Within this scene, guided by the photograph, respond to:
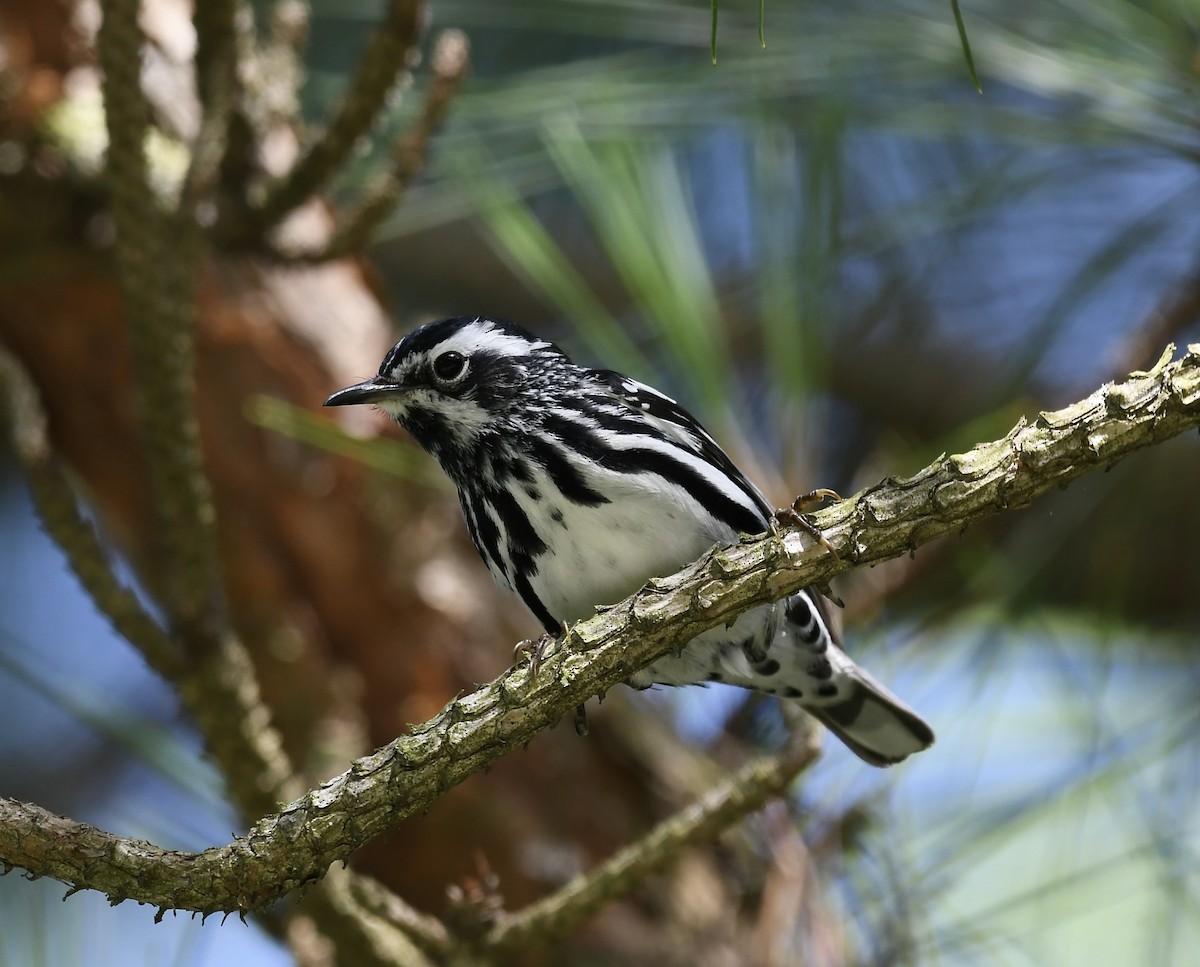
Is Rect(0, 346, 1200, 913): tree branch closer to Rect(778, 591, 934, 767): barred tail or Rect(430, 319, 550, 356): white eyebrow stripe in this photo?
Rect(778, 591, 934, 767): barred tail

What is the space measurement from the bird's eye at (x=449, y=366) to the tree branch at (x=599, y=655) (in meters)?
0.92

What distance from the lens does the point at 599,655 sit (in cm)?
153

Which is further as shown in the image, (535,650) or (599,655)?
(535,650)

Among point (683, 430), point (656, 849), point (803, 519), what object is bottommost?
point (656, 849)

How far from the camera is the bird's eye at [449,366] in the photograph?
2.38 meters

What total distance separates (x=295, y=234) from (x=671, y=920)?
170 cm

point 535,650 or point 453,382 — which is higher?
point 453,382

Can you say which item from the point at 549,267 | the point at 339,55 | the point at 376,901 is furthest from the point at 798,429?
the point at 339,55

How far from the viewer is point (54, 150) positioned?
2.92m

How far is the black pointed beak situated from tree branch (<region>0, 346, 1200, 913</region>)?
93 centimetres

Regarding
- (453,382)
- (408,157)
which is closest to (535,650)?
(453,382)

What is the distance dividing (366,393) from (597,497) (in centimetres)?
51

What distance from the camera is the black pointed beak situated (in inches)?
91.6

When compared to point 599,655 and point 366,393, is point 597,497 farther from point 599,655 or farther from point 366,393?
point 599,655
